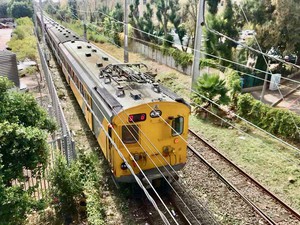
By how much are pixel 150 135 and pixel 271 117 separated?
8.04 meters

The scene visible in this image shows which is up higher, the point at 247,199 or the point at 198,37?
the point at 198,37

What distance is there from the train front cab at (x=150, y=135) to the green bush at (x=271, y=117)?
6.29 meters

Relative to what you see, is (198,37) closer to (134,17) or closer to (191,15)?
(191,15)

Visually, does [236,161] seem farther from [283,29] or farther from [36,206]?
[283,29]

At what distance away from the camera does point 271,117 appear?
14.2 metres

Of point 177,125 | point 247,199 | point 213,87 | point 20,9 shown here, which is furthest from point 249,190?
point 20,9

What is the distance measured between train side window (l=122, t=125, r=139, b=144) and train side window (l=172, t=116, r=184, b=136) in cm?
117

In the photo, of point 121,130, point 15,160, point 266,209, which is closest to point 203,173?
point 266,209

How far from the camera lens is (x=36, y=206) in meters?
6.72


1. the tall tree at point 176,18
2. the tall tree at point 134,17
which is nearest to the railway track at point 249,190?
the tall tree at point 176,18

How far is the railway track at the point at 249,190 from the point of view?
8859 mm

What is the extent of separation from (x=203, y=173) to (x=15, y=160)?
6.67m

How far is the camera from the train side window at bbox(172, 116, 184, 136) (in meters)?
8.95

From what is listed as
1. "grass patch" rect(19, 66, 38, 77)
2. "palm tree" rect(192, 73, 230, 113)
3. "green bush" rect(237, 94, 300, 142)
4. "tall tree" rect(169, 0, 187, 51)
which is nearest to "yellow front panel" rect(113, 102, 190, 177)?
"green bush" rect(237, 94, 300, 142)
